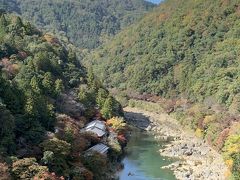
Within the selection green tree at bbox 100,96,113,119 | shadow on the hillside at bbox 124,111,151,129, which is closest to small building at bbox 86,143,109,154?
green tree at bbox 100,96,113,119

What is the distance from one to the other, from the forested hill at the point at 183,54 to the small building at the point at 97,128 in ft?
84.6

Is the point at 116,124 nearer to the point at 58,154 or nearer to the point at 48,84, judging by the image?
the point at 48,84

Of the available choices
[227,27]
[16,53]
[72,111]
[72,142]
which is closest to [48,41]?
[16,53]

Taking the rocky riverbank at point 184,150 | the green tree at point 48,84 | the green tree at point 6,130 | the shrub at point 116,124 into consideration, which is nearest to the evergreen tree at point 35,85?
the green tree at point 48,84

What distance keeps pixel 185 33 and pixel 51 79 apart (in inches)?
2225

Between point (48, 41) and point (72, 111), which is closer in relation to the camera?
point (72, 111)

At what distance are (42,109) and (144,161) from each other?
604 inches

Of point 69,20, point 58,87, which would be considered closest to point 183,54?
point 58,87

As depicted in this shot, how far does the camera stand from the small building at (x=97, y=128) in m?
50.1

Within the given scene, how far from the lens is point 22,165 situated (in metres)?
32.4

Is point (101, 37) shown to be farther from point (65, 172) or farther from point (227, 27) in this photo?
point (65, 172)

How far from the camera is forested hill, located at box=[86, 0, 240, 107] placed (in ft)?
273

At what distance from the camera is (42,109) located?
42906mm

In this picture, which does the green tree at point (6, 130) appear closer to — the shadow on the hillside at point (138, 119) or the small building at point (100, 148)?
the small building at point (100, 148)
